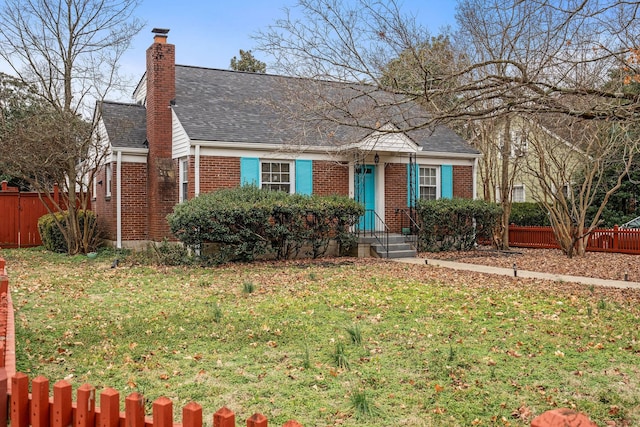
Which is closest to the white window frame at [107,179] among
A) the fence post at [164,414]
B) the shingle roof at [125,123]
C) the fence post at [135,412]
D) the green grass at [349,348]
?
the shingle roof at [125,123]

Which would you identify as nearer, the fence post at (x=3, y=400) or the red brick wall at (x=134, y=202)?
the fence post at (x=3, y=400)

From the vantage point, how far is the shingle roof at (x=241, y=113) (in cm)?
1695

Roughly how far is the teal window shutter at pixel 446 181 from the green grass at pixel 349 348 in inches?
399

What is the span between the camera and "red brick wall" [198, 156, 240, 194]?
1680cm

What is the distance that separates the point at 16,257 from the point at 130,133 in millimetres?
5510

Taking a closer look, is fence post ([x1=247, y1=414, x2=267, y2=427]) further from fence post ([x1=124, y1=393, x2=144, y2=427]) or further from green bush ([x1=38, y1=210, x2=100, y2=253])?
green bush ([x1=38, y1=210, x2=100, y2=253])

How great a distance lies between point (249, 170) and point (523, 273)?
8.63 meters

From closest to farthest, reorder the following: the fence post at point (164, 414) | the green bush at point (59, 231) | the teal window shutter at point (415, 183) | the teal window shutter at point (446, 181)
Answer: the fence post at point (164, 414) → the green bush at point (59, 231) → the teal window shutter at point (415, 183) → the teal window shutter at point (446, 181)

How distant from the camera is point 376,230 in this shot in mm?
19656

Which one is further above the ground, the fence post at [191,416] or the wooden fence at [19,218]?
the wooden fence at [19,218]

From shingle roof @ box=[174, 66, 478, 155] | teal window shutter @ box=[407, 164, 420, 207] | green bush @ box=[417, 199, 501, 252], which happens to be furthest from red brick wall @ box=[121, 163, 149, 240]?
green bush @ box=[417, 199, 501, 252]

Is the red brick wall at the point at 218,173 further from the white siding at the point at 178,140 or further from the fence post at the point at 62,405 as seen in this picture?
the fence post at the point at 62,405

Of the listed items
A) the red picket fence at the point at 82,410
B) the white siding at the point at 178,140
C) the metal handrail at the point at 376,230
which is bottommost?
the red picket fence at the point at 82,410

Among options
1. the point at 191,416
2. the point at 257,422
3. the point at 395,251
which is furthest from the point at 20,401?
the point at 395,251
